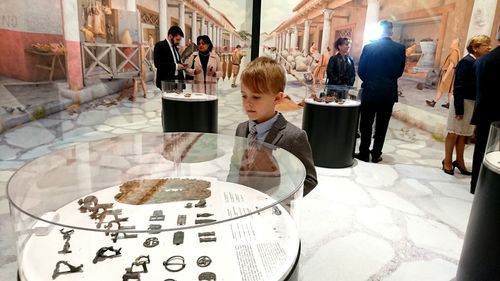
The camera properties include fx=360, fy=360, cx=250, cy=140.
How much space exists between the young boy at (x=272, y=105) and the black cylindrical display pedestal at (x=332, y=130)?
8.32ft

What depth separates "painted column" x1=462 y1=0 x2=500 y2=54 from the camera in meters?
4.85

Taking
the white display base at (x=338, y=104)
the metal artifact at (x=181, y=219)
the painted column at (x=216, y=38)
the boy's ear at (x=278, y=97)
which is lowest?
the metal artifact at (x=181, y=219)

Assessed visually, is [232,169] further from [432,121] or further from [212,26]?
[212,26]

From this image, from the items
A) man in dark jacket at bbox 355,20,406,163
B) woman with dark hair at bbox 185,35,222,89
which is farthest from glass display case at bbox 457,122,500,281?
woman with dark hair at bbox 185,35,222,89

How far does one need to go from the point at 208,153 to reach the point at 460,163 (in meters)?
3.53

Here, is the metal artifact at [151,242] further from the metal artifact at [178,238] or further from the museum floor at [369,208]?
the museum floor at [369,208]

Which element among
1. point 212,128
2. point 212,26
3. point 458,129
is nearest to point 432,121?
point 458,129

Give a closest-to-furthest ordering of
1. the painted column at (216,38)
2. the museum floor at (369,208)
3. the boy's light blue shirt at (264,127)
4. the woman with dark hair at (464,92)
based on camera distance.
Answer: the boy's light blue shirt at (264,127)
the museum floor at (369,208)
the woman with dark hair at (464,92)
the painted column at (216,38)

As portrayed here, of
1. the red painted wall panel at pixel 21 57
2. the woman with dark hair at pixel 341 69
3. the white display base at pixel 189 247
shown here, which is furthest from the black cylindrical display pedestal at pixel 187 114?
the white display base at pixel 189 247

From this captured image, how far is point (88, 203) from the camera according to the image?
148 centimetres

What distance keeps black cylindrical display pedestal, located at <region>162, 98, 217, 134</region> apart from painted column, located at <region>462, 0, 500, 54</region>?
384 centimetres

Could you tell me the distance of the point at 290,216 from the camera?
4.60 feet

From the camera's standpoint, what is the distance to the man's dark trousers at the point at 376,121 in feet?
14.2

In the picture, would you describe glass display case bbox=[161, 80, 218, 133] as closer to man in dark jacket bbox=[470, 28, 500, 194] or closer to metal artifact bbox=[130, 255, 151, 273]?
man in dark jacket bbox=[470, 28, 500, 194]
